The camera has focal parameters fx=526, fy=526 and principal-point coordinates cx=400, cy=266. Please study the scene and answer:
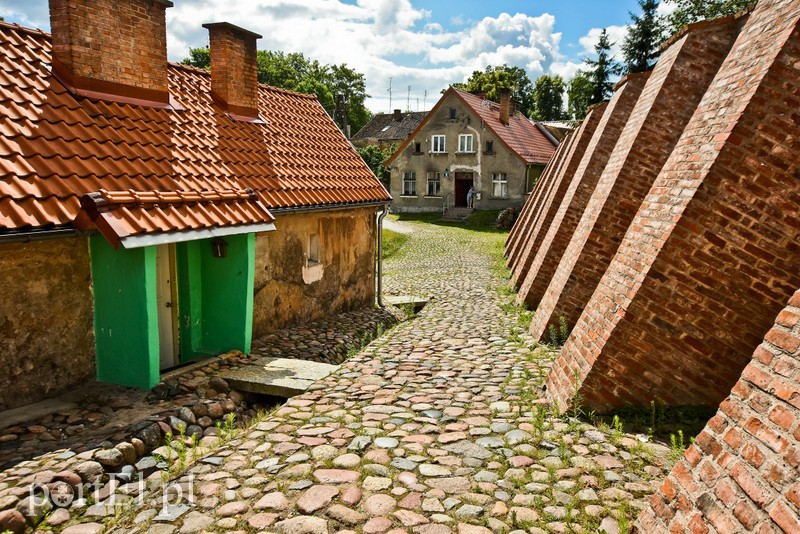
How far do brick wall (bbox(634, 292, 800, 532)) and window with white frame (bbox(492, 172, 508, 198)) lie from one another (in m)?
31.0

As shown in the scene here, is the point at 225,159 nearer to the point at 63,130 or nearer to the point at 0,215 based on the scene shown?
the point at 63,130

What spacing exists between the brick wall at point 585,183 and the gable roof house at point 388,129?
4379 cm

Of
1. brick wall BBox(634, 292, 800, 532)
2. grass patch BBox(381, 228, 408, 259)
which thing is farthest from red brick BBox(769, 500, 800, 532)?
grass patch BBox(381, 228, 408, 259)

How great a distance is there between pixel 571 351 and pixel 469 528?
266 cm

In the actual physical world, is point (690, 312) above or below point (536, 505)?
above

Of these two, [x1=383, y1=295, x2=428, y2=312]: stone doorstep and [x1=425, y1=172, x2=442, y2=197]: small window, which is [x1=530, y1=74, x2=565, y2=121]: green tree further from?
[x1=383, y1=295, x2=428, y2=312]: stone doorstep

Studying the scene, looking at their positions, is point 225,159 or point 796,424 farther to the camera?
point 225,159

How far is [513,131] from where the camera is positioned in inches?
1358

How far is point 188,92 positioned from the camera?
31.0 feet

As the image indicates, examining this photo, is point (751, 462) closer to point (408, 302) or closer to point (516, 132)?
point (408, 302)

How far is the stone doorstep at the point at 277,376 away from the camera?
6449 mm

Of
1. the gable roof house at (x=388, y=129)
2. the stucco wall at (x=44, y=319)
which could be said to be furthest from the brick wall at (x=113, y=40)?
the gable roof house at (x=388, y=129)

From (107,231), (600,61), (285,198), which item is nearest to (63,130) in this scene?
(107,231)

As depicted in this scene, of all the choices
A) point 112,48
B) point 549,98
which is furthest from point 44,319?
point 549,98
